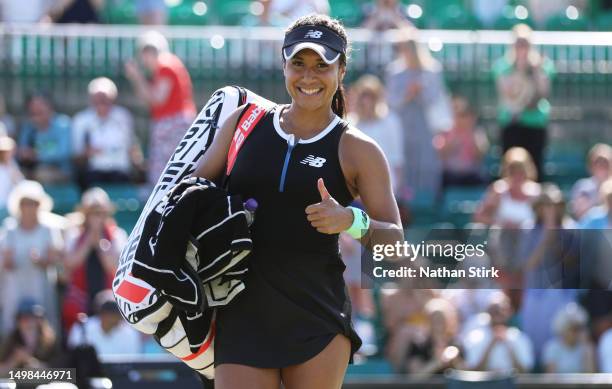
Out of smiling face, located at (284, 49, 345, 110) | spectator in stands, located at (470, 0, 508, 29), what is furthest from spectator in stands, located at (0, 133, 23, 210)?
smiling face, located at (284, 49, 345, 110)

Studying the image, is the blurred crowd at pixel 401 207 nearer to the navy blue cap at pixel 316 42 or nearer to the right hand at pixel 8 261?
the right hand at pixel 8 261

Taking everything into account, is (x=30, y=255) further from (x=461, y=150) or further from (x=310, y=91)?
(x=310, y=91)

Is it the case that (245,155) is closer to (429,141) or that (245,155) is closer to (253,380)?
(253,380)

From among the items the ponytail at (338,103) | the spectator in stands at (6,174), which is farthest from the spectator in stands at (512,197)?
the ponytail at (338,103)

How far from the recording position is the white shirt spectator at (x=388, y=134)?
11312mm

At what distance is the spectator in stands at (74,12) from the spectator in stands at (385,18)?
105 inches

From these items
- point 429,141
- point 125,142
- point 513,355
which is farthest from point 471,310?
point 125,142

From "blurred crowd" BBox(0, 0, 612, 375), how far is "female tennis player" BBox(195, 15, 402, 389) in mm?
3522

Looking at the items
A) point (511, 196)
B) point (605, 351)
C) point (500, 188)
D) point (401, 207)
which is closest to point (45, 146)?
point (401, 207)

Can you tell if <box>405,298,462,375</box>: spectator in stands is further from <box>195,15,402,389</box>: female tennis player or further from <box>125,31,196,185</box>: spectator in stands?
<box>195,15,402,389</box>: female tennis player

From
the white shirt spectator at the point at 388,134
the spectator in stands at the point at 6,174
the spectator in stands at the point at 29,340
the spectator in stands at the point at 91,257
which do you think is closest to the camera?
the spectator in stands at the point at 29,340

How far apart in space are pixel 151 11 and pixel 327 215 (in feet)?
31.0

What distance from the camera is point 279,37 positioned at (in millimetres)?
13305

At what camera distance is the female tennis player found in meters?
4.85
